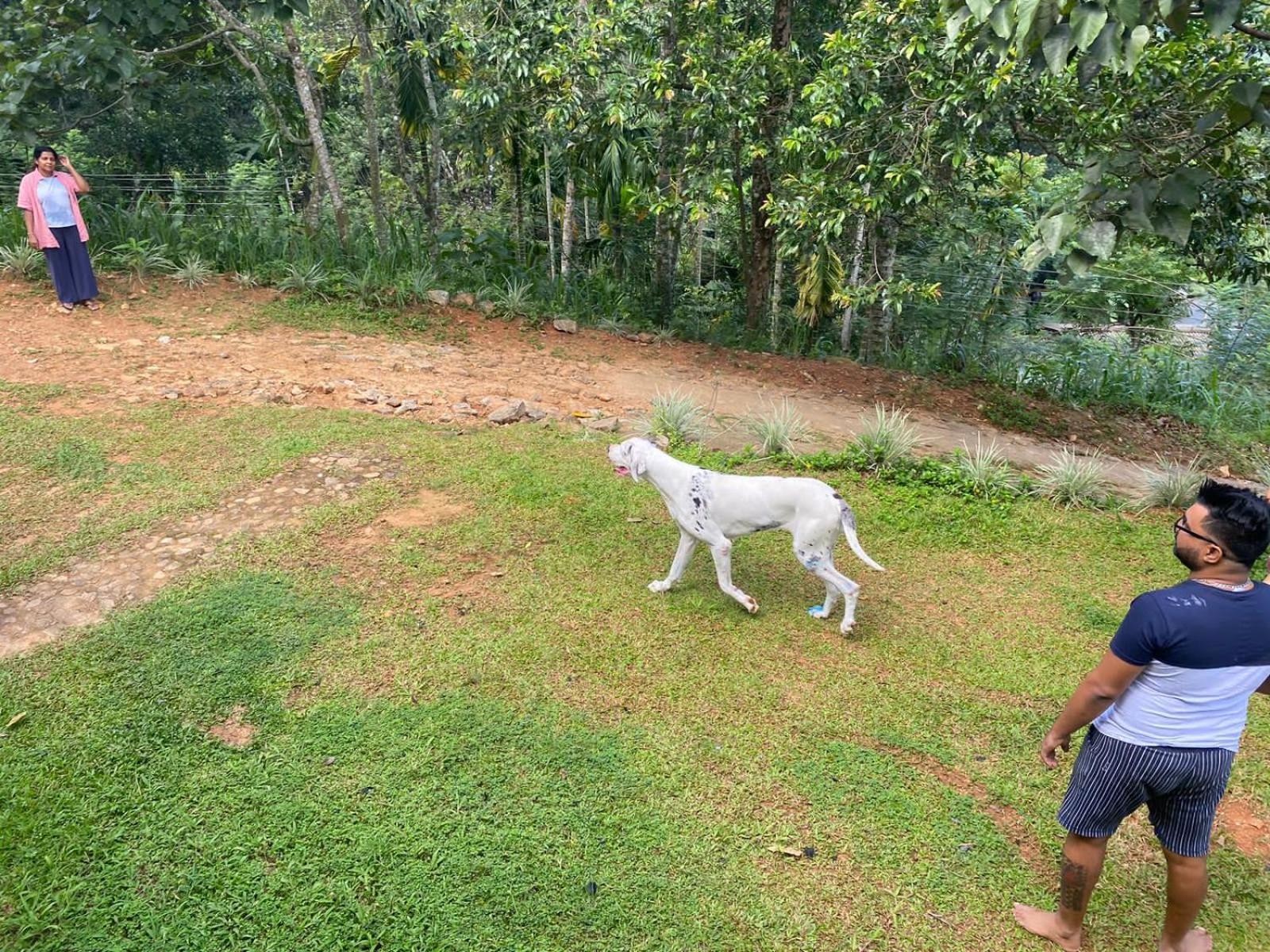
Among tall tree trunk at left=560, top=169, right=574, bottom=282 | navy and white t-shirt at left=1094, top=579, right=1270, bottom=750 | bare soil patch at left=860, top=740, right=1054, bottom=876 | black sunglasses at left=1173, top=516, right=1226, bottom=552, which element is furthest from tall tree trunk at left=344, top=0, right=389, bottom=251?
navy and white t-shirt at left=1094, top=579, right=1270, bottom=750

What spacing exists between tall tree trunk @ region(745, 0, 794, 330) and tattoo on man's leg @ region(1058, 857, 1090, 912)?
6.03 m

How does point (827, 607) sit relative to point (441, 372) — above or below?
below

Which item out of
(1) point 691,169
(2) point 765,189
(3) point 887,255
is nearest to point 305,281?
(1) point 691,169

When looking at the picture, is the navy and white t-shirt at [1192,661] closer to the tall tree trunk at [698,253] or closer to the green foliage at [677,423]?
the green foliage at [677,423]

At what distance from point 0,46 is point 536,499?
814 centimetres

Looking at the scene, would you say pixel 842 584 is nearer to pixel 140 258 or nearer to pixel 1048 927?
pixel 1048 927

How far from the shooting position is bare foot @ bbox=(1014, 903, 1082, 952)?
8.91 ft

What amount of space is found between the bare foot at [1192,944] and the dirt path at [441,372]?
485cm

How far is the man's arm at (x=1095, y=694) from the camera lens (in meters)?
2.27

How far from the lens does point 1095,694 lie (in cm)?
234

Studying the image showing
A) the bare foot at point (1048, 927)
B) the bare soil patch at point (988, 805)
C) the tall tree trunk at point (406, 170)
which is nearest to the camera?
the bare foot at point (1048, 927)

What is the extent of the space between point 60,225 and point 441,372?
4.15m

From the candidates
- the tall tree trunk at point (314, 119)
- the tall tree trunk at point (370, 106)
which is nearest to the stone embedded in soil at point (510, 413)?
the tall tree trunk at point (370, 106)

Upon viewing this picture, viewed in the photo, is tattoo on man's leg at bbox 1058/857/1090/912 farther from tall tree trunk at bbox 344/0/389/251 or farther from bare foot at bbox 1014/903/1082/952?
tall tree trunk at bbox 344/0/389/251
